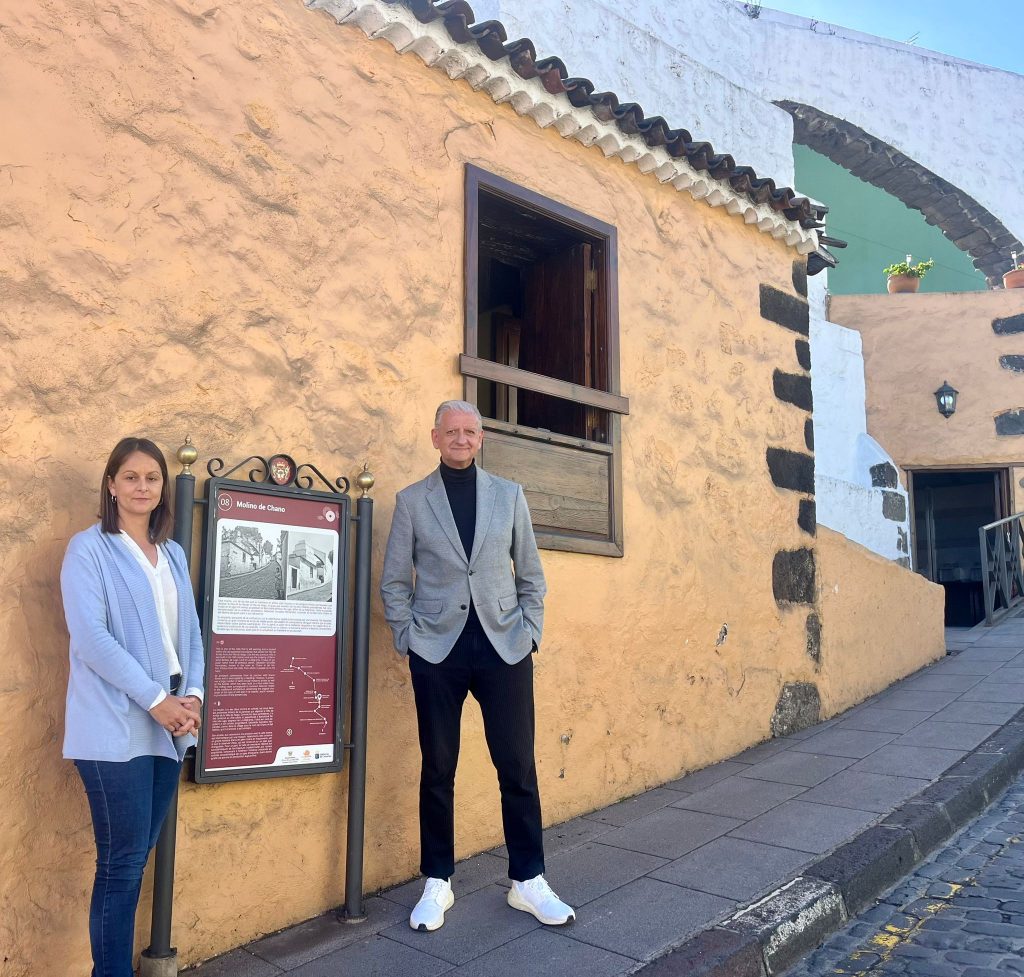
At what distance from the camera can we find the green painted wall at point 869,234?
13.9 metres

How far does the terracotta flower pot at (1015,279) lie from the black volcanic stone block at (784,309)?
6.49 meters

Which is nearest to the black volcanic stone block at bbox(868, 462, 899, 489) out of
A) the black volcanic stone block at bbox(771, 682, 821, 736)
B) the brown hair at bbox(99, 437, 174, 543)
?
the black volcanic stone block at bbox(771, 682, 821, 736)

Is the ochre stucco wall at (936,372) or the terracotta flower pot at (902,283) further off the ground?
the terracotta flower pot at (902,283)

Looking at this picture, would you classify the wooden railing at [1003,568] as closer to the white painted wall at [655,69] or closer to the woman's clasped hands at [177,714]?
the white painted wall at [655,69]

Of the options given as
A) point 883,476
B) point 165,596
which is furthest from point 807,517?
point 165,596

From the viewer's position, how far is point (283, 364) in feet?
11.8

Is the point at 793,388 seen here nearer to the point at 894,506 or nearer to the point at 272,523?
the point at 272,523

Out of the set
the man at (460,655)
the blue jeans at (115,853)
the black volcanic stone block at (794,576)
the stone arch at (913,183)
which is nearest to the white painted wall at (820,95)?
the stone arch at (913,183)

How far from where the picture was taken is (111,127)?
3199 mm

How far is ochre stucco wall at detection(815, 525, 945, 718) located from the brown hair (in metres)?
4.42

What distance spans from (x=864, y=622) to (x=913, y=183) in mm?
7983

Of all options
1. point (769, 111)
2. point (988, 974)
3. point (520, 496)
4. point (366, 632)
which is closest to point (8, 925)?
point (366, 632)

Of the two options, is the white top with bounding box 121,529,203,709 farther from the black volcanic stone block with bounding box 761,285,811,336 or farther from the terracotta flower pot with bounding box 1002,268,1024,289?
the terracotta flower pot with bounding box 1002,268,1024,289

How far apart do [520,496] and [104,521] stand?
148 cm
